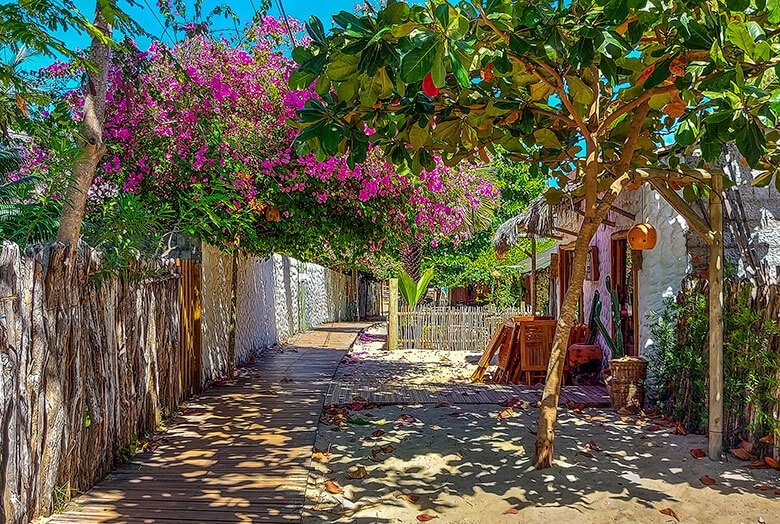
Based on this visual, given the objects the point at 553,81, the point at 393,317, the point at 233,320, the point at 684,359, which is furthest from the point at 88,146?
the point at 393,317

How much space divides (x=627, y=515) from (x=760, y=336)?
192cm

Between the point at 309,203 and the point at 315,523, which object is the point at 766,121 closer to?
the point at 315,523

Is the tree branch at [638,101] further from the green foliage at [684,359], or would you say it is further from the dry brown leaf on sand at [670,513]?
the dry brown leaf on sand at [670,513]

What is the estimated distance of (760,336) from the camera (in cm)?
446

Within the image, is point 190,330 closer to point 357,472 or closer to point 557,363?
point 357,472

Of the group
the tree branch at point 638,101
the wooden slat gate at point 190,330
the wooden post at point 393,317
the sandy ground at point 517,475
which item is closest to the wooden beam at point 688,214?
the tree branch at point 638,101

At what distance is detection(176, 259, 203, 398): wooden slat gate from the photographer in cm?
647

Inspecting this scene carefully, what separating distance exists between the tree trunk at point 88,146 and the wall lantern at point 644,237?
5.20 m

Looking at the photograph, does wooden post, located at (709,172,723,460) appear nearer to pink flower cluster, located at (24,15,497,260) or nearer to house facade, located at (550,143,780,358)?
house facade, located at (550,143,780,358)

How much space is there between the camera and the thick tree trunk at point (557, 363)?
13.7ft

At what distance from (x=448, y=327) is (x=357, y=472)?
794 centimetres

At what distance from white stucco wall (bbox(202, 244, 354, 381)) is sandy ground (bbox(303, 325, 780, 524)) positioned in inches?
117

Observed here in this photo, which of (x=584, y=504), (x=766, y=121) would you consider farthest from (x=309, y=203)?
A: (x=766, y=121)

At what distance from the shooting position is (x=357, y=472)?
168 inches
